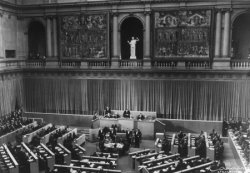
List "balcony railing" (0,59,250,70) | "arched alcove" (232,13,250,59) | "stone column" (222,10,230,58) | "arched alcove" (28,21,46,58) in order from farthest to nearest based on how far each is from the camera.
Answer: "arched alcove" (28,21,46,58) → "arched alcove" (232,13,250,59) → "balcony railing" (0,59,250,70) → "stone column" (222,10,230,58)

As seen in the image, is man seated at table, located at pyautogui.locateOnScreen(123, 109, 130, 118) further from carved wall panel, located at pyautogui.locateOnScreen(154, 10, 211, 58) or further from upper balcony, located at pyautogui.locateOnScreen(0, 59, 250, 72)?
carved wall panel, located at pyautogui.locateOnScreen(154, 10, 211, 58)

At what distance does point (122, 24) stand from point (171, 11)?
4868mm

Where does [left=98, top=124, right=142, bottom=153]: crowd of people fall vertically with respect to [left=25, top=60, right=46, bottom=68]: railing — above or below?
below

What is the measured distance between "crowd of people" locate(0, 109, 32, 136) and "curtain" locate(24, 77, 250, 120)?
2.57m

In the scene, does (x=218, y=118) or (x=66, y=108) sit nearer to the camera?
(x=218, y=118)

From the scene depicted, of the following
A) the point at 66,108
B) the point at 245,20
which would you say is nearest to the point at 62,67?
the point at 66,108

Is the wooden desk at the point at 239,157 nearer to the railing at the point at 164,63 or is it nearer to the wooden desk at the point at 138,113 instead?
the wooden desk at the point at 138,113

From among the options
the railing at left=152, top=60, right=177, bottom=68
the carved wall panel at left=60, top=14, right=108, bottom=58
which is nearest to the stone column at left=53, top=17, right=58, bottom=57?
the carved wall panel at left=60, top=14, right=108, bottom=58

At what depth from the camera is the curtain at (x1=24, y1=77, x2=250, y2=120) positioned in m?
22.1

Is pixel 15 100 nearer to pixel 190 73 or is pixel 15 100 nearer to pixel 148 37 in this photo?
pixel 148 37

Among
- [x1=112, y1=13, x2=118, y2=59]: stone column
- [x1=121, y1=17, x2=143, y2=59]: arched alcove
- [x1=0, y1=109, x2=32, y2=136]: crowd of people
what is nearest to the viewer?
[x1=0, y1=109, x2=32, y2=136]: crowd of people

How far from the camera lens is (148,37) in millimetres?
23422

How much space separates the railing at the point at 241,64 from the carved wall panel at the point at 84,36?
32.6 feet

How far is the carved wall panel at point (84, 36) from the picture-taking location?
79.7 feet
